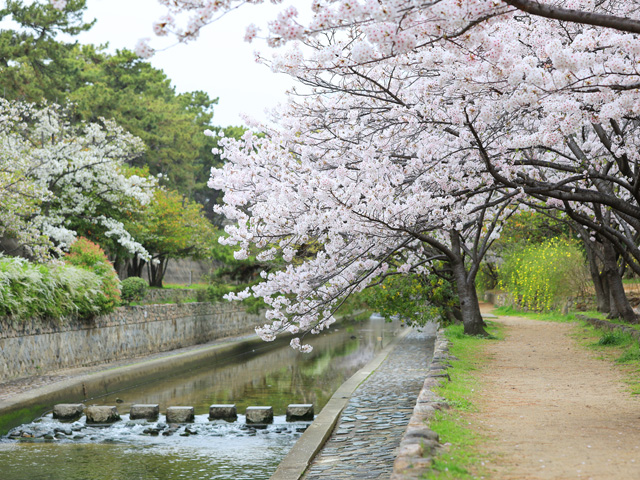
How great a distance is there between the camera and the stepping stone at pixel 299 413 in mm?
10305

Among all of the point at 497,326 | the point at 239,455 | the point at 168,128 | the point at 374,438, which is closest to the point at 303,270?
the point at 239,455

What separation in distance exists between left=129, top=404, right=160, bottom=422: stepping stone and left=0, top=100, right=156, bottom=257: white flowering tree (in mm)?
7625

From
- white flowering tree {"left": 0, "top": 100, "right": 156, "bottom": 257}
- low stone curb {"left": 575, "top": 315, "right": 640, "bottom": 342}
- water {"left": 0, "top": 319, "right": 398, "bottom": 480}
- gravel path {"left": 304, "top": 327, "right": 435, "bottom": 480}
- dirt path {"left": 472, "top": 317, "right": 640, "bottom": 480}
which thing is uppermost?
white flowering tree {"left": 0, "top": 100, "right": 156, "bottom": 257}

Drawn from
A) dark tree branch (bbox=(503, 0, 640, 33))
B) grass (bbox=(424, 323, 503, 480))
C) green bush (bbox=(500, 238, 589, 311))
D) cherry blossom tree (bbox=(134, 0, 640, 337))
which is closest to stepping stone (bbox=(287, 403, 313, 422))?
cherry blossom tree (bbox=(134, 0, 640, 337))

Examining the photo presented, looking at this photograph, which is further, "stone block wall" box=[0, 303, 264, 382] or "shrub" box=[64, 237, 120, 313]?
"shrub" box=[64, 237, 120, 313]

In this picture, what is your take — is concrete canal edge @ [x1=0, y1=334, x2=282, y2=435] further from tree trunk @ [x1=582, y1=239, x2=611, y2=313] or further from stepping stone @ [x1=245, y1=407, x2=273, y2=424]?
tree trunk @ [x1=582, y1=239, x2=611, y2=313]

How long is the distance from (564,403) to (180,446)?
→ 518 cm

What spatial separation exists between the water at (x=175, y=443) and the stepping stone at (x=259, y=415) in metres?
0.15

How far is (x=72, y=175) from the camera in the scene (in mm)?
19453

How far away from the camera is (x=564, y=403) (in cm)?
676

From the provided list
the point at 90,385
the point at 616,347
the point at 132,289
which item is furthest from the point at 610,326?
the point at 132,289

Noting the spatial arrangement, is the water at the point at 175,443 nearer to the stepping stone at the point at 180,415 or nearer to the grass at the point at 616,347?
the stepping stone at the point at 180,415

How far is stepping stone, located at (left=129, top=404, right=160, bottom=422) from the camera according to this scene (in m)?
10.5

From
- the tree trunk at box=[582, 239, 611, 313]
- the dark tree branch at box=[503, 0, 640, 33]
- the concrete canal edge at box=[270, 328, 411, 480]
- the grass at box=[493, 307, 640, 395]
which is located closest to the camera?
the dark tree branch at box=[503, 0, 640, 33]
